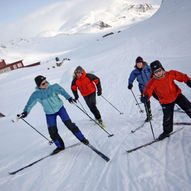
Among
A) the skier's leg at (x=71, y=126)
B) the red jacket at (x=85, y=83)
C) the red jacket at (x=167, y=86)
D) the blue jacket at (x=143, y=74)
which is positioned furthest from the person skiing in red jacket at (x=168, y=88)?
the red jacket at (x=85, y=83)

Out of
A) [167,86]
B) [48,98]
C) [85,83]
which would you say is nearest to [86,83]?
[85,83]

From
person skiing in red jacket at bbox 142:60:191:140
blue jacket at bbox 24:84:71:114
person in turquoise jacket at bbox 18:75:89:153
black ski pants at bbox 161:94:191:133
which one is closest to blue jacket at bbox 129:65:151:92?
person skiing in red jacket at bbox 142:60:191:140

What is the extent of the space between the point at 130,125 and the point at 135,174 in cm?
215

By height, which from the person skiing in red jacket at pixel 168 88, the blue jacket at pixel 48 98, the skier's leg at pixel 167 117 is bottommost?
the skier's leg at pixel 167 117

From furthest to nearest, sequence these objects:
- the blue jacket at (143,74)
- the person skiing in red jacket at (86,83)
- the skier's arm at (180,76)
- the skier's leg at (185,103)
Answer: the person skiing in red jacket at (86,83) < the blue jacket at (143,74) < the skier's leg at (185,103) < the skier's arm at (180,76)

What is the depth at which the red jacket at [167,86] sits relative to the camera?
10.4 feet

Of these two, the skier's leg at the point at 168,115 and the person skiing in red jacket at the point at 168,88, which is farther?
the skier's leg at the point at 168,115

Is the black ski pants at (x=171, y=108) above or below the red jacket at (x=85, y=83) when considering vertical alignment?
below

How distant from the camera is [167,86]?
3203 mm

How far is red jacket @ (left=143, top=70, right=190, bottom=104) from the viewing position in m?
3.17

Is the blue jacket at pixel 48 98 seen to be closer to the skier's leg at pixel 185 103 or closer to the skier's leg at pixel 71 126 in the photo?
the skier's leg at pixel 71 126

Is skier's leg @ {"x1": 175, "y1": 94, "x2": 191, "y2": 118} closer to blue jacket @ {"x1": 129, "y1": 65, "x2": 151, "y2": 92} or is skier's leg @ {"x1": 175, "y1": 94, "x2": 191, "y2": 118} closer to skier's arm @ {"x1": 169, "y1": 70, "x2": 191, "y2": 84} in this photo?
skier's arm @ {"x1": 169, "y1": 70, "x2": 191, "y2": 84}

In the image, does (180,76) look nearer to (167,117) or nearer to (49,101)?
(167,117)

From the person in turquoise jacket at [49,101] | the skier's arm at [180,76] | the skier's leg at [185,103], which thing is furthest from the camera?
the person in turquoise jacket at [49,101]
